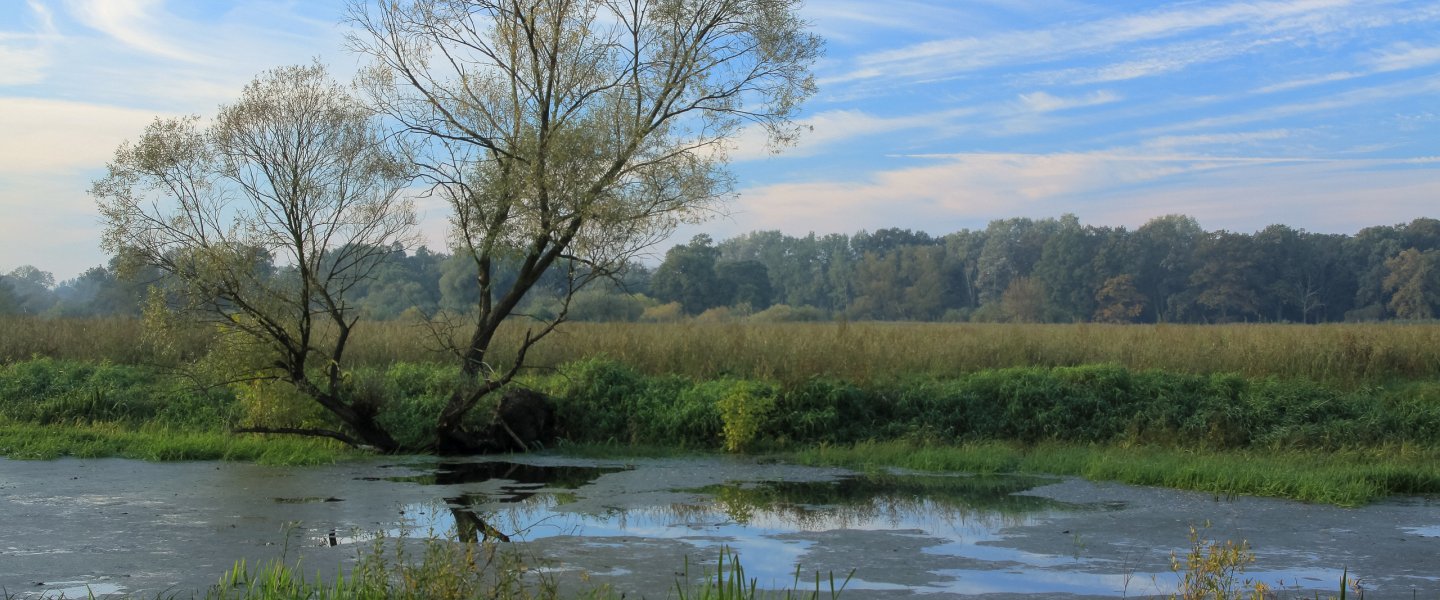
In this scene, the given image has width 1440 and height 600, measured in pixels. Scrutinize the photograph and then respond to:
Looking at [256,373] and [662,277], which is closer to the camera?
[256,373]

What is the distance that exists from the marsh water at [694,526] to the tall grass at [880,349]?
16.3 ft

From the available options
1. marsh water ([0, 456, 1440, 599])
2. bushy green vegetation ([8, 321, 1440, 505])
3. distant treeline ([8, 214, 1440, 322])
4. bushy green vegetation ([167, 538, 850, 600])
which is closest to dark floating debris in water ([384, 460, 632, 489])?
marsh water ([0, 456, 1440, 599])

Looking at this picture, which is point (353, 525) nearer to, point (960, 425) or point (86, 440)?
point (86, 440)

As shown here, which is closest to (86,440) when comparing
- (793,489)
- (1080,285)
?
(793,489)

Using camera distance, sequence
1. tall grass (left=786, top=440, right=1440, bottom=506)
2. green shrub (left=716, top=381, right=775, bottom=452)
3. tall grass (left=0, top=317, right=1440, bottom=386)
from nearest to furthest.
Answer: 1. tall grass (left=786, top=440, right=1440, bottom=506)
2. green shrub (left=716, top=381, right=775, bottom=452)
3. tall grass (left=0, top=317, right=1440, bottom=386)

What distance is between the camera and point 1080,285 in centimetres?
6362

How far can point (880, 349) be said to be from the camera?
20.4m

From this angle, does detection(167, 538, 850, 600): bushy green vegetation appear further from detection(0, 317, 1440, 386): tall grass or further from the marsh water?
detection(0, 317, 1440, 386): tall grass

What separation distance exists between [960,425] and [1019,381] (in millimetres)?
1173

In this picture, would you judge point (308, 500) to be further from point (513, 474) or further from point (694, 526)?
point (694, 526)

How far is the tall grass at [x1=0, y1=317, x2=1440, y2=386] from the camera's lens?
19234 mm

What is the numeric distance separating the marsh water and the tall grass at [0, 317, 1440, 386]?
4.97 metres

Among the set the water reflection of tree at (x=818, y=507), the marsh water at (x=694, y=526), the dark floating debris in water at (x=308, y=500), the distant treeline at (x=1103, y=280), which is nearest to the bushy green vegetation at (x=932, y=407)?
the marsh water at (x=694, y=526)

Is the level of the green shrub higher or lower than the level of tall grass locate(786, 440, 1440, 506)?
higher
